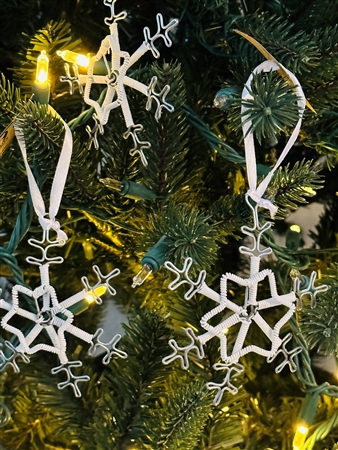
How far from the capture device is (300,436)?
38cm

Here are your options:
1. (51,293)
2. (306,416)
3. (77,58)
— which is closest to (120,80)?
(77,58)

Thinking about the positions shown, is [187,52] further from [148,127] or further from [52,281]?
[52,281]

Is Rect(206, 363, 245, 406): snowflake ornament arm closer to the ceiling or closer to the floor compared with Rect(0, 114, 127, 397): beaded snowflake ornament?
closer to the floor

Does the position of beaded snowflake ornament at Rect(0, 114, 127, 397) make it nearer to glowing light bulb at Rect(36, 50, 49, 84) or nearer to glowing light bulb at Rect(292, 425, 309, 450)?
glowing light bulb at Rect(36, 50, 49, 84)

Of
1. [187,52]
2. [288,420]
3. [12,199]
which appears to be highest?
[187,52]

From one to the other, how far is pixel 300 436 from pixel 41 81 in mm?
318

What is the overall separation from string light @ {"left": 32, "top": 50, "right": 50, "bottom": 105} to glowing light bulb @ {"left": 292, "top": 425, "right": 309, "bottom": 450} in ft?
0.98

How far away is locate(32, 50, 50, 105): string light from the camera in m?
0.33

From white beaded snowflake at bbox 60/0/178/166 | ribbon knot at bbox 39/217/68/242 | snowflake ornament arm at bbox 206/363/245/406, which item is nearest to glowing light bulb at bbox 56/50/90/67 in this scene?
white beaded snowflake at bbox 60/0/178/166

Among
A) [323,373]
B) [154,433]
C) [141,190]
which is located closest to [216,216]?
[141,190]

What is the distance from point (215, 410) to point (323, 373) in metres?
0.18

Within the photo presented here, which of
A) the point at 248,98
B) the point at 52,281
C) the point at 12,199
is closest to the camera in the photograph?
the point at 248,98

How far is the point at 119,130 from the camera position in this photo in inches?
15.9

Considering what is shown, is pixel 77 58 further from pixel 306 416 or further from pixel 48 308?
pixel 306 416
